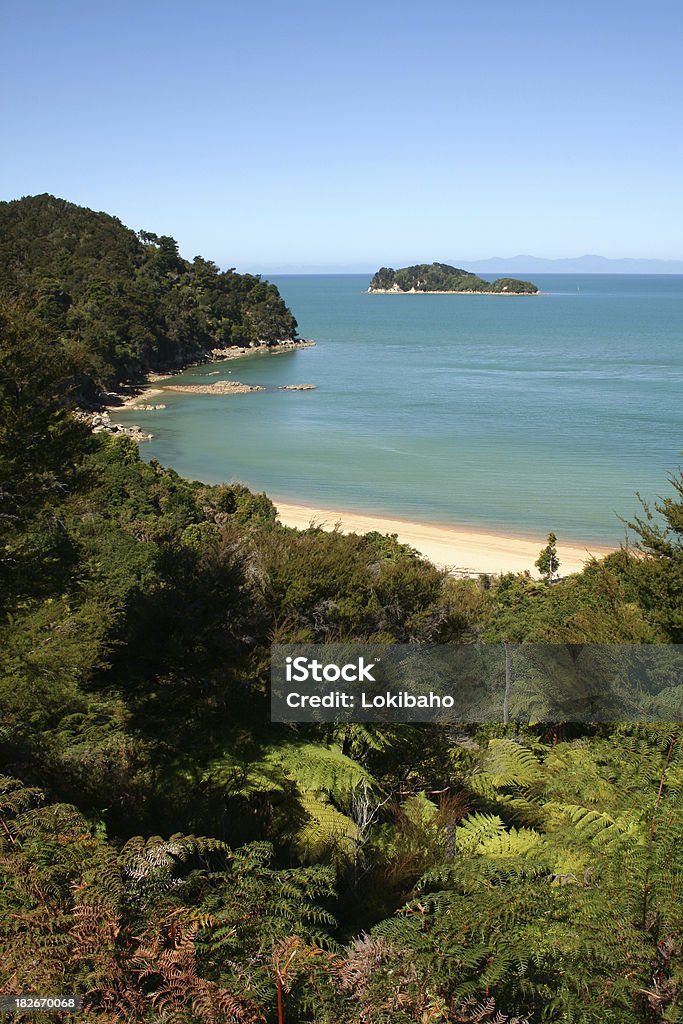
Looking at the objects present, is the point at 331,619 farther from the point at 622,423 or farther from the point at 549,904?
the point at 622,423

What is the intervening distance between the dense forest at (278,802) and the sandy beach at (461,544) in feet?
30.9

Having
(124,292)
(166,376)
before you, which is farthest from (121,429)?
(124,292)

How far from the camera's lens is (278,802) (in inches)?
232

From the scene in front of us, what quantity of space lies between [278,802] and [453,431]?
1492 inches

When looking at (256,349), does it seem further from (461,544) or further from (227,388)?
(461,544)

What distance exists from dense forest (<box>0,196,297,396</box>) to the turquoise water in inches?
192

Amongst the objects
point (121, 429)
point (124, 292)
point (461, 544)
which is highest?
point (124, 292)

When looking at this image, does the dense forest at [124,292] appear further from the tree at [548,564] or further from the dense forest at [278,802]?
the dense forest at [278,802]

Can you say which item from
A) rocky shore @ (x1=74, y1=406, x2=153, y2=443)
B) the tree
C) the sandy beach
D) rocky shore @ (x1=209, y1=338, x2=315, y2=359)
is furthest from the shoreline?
the tree

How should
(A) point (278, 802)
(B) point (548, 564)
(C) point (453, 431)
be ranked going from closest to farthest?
1. (A) point (278, 802)
2. (B) point (548, 564)
3. (C) point (453, 431)

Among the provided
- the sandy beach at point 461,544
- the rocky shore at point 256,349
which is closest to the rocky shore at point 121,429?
the sandy beach at point 461,544

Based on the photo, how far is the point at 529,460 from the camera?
36.1 m

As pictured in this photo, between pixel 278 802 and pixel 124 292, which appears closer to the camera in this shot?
pixel 278 802

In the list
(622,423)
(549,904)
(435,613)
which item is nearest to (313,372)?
(622,423)
